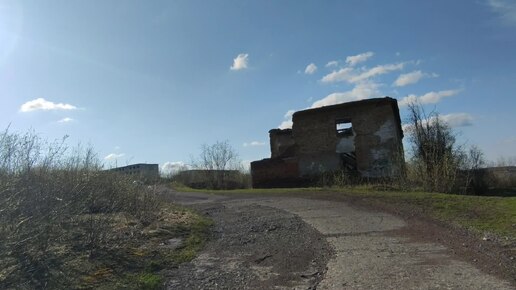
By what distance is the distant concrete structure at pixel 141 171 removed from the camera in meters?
13.5

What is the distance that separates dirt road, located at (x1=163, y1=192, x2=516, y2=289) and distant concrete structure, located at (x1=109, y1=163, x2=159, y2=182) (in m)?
3.13

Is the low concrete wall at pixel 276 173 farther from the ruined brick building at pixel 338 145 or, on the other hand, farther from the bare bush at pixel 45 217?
the bare bush at pixel 45 217

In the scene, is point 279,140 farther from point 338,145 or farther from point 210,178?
point 210,178

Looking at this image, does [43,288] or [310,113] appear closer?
[43,288]

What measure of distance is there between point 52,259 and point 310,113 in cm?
2881

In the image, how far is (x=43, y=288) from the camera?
625cm

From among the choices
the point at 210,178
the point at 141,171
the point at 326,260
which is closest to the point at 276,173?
the point at 210,178

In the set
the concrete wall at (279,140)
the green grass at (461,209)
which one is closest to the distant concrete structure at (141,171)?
the green grass at (461,209)

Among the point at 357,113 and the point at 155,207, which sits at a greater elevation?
the point at 357,113

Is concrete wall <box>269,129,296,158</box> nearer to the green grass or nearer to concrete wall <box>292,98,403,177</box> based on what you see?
concrete wall <box>292,98,403,177</box>

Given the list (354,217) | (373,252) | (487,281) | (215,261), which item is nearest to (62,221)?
(215,261)

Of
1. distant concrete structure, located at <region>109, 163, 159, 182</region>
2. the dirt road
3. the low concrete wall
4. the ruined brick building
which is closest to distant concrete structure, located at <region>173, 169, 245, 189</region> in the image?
the low concrete wall

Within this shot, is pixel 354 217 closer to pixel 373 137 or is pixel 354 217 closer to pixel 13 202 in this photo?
pixel 13 202

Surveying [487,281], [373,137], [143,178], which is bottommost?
[487,281]
